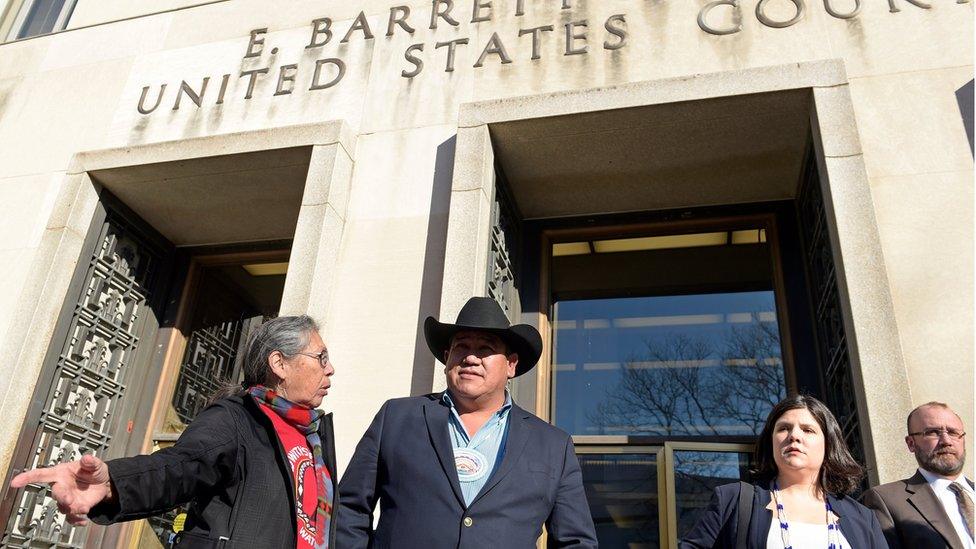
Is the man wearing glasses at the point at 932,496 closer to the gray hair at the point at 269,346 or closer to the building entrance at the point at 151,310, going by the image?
the gray hair at the point at 269,346

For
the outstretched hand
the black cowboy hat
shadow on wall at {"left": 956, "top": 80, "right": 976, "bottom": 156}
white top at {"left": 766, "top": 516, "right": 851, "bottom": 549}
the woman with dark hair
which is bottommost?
the outstretched hand

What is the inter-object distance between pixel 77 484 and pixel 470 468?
142 centimetres

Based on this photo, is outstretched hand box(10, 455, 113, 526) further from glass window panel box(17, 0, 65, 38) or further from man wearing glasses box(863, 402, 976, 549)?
glass window panel box(17, 0, 65, 38)

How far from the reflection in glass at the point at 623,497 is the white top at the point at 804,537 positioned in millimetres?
3019

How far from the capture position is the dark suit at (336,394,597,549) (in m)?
2.69

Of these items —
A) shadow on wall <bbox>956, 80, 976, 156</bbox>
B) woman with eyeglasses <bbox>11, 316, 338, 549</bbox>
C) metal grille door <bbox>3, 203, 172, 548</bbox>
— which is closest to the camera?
woman with eyeglasses <bbox>11, 316, 338, 549</bbox>

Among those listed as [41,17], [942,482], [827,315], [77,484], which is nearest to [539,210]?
[827,315]

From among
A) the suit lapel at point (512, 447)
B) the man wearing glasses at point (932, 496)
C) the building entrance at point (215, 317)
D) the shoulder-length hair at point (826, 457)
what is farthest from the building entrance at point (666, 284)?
the building entrance at point (215, 317)

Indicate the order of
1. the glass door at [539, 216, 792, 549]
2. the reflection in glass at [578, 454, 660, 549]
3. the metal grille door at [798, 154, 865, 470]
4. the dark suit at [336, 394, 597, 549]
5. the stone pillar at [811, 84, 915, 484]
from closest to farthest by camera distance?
the dark suit at [336, 394, 597, 549] → the stone pillar at [811, 84, 915, 484] → the metal grille door at [798, 154, 865, 470] → the reflection in glass at [578, 454, 660, 549] → the glass door at [539, 216, 792, 549]

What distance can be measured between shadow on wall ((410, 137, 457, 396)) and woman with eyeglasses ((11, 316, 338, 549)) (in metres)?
2.18

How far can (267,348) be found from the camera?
10.1 feet

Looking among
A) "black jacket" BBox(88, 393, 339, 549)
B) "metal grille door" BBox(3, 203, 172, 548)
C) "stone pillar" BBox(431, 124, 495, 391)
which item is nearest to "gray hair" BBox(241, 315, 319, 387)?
"black jacket" BBox(88, 393, 339, 549)

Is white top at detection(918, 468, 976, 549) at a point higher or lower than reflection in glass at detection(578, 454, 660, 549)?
lower

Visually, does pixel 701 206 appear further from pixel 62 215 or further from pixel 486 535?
pixel 62 215
